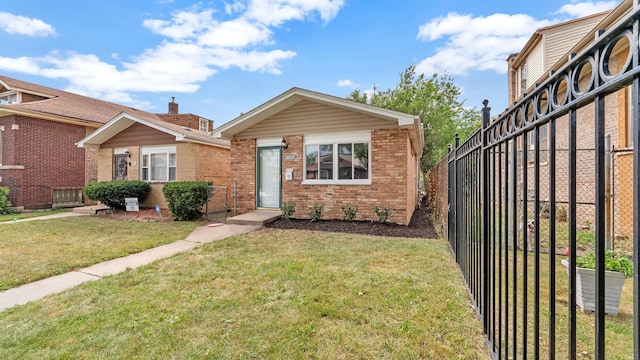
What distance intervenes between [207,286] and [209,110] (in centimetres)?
2312

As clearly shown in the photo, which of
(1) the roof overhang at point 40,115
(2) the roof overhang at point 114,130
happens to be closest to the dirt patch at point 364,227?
(2) the roof overhang at point 114,130

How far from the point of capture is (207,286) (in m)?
3.60

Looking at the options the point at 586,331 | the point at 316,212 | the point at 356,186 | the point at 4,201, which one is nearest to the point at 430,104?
the point at 356,186

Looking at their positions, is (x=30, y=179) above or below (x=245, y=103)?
below

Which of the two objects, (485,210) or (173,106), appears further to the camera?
(173,106)

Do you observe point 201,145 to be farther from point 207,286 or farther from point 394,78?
point 394,78

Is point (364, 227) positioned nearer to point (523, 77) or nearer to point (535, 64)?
point (535, 64)

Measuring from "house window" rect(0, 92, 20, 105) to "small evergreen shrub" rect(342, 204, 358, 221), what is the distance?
1840 centimetres

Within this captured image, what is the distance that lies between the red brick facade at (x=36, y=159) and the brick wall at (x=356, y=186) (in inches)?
384

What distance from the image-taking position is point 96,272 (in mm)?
4246

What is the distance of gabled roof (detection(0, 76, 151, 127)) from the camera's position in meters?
12.0

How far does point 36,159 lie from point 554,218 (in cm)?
1766

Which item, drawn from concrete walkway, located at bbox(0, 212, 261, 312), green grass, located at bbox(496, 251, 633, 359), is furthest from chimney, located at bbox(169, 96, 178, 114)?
green grass, located at bbox(496, 251, 633, 359)

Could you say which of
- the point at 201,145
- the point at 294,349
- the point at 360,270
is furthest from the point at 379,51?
the point at 294,349
